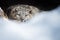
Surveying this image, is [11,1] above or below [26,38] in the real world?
above

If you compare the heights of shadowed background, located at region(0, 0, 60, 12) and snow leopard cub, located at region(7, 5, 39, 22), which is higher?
shadowed background, located at region(0, 0, 60, 12)

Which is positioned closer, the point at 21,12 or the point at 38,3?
the point at 21,12

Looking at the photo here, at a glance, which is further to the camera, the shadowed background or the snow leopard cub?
the shadowed background

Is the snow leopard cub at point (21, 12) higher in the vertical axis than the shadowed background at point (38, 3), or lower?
lower

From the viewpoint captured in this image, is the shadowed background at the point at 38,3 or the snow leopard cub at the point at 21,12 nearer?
the snow leopard cub at the point at 21,12

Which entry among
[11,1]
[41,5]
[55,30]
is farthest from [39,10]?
[55,30]

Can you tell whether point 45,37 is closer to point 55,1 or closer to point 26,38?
point 26,38

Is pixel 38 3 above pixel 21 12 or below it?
above

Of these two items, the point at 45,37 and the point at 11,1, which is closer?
the point at 45,37
